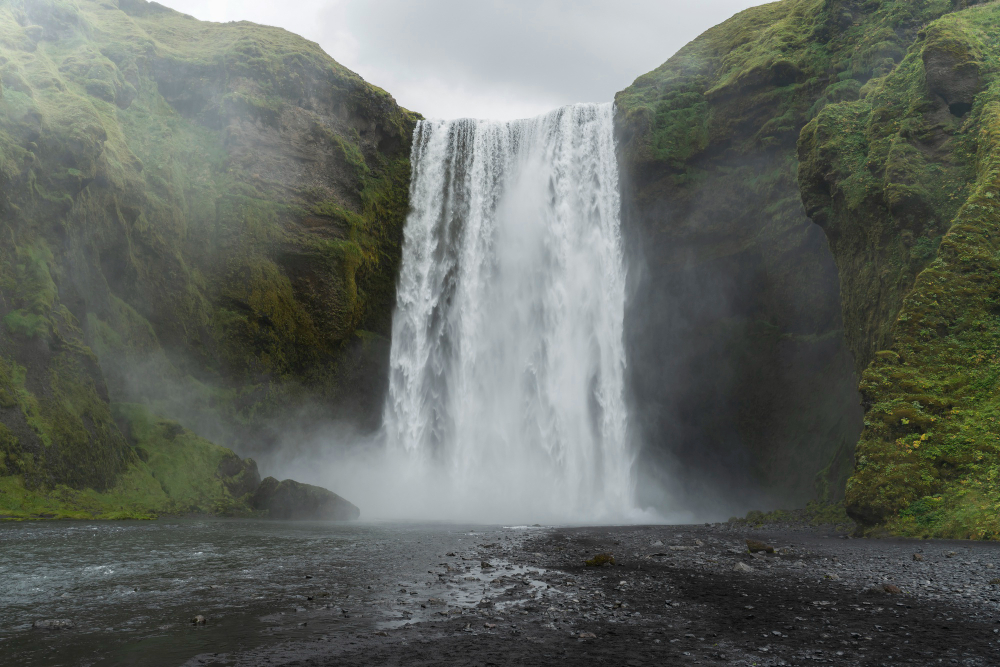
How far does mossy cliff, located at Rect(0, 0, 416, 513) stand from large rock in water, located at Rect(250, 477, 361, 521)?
174 centimetres

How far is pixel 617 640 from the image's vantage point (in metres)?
5.82

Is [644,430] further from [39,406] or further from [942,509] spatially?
[39,406]

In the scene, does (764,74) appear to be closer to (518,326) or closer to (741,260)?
(741,260)

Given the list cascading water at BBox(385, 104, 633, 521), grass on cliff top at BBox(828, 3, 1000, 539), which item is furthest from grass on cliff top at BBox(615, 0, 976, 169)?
grass on cliff top at BBox(828, 3, 1000, 539)

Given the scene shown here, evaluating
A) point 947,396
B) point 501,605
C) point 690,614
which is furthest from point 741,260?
point 501,605

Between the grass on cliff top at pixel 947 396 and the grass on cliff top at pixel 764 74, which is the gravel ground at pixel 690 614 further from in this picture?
the grass on cliff top at pixel 764 74

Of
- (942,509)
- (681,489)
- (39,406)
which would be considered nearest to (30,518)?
(39,406)

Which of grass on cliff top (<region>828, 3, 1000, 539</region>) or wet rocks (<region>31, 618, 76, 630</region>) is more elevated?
grass on cliff top (<region>828, 3, 1000, 539</region>)

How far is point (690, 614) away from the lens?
22.4 feet

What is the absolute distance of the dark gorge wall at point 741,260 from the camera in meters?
30.2

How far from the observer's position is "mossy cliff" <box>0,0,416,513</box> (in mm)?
24125

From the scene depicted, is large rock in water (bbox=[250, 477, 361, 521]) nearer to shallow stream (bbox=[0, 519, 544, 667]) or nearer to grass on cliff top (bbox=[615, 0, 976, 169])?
shallow stream (bbox=[0, 519, 544, 667])

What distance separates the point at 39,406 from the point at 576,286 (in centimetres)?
2510

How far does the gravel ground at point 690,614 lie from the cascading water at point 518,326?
67.9 ft
